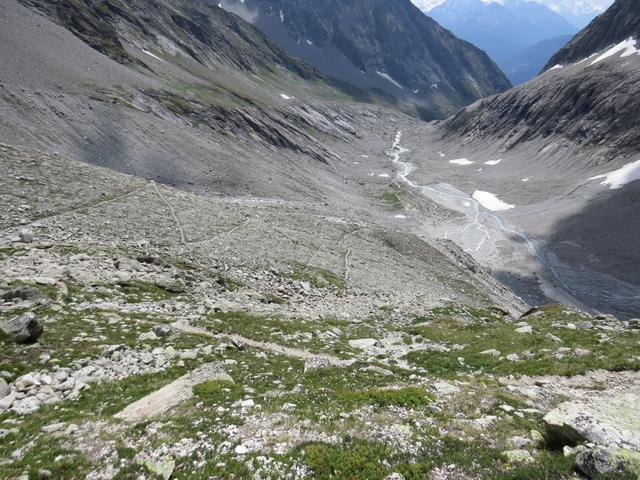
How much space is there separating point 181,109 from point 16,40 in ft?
115

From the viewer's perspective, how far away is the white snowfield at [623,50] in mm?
177038

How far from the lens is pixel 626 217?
101125 millimetres

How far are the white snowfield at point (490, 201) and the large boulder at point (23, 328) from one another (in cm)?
13068

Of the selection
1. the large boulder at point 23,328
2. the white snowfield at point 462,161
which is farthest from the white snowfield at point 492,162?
the large boulder at point 23,328

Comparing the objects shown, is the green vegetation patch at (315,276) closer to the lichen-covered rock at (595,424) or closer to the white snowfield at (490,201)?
the lichen-covered rock at (595,424)

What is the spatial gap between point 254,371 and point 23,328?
900 cm

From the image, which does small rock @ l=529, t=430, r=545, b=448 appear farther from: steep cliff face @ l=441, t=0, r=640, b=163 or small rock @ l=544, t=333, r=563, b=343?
steep cliff face @ l=441, t=0, r=640, b=163

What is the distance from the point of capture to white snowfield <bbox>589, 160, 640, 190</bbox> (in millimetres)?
118562

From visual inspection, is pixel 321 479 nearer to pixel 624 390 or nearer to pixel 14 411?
pixel 14 411

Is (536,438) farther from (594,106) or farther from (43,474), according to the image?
(594,106)

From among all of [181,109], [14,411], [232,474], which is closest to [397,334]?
[232,474]

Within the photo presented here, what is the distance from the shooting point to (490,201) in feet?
443

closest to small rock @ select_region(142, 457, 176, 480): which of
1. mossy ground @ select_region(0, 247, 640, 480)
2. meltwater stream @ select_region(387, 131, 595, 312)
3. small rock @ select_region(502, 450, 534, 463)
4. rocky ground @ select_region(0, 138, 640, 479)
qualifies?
rocky ground @ select_region(0, 138, 640, 479)

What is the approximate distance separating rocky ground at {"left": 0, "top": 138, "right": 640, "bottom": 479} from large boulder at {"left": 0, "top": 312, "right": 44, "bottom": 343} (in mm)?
64
